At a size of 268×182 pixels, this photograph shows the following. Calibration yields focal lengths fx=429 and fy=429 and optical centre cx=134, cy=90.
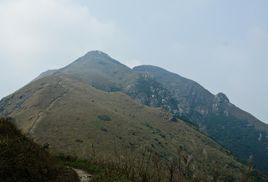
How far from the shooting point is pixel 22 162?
1339 cm

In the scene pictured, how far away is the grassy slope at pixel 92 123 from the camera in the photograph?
80.4 metres

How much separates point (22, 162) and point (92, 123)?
80008 mm

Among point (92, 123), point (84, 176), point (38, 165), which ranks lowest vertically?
point (92, 123)

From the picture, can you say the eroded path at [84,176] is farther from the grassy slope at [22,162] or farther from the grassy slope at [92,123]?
the grassy slope at [92,123]

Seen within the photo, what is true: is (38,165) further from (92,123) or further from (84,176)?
(92,123)

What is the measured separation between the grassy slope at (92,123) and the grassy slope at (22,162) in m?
50.4

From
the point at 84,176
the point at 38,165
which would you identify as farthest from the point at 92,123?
the point at 38,165

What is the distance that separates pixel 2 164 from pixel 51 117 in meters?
81.2

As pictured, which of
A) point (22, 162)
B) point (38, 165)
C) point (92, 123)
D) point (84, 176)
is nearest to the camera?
point (22, 162)

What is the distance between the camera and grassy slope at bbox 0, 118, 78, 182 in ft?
42.1

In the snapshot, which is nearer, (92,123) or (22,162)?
(22,162)

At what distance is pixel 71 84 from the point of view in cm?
13775

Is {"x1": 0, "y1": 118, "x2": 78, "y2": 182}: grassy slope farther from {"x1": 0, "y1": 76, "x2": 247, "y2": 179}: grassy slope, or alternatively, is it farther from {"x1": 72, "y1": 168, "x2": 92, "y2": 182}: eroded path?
{"x1": 0, "y1": 76, "x2": 247, "y2": 179}: grassy slope

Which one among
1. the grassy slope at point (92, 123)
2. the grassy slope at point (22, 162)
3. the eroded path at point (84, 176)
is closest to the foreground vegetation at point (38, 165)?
the grassy slope at point (22, 162)
